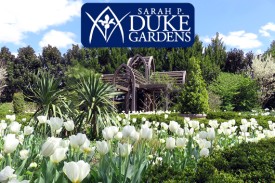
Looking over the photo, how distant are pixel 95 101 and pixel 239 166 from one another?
520 centimetres

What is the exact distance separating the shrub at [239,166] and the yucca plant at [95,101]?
4.48 m

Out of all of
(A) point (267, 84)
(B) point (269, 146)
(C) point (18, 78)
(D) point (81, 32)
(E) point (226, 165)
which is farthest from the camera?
(C) point (18, 78)

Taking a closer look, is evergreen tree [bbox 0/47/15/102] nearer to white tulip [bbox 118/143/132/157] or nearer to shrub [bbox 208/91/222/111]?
shrub [bbox 208/91/222/111]

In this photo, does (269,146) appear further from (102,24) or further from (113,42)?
(113,42)

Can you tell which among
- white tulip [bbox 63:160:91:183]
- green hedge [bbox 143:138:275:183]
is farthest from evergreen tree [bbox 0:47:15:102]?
white tulip [bbox 63:160:91:183]

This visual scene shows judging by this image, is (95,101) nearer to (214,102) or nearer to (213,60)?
(214,102)

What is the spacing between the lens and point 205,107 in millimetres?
17469

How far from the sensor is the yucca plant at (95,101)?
28.5 ft

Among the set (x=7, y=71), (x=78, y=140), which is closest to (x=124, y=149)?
(x=78, y=140)

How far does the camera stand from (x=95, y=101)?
8758 millimetres

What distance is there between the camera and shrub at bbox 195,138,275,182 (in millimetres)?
3223

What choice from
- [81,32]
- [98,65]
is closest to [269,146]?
[81,32]

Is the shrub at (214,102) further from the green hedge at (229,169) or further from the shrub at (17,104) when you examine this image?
the green hedge at (229,169)

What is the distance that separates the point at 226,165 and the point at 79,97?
556 centimetres
